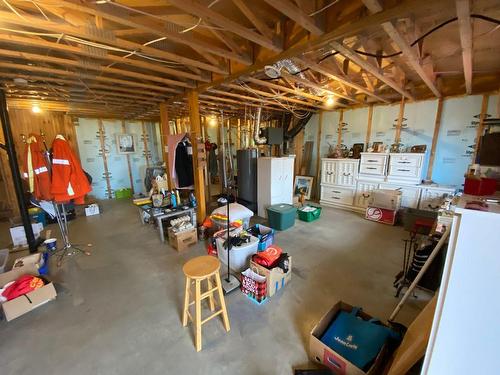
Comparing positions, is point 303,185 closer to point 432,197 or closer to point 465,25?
point 432,197

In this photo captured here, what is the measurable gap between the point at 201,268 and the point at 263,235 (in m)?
1.33

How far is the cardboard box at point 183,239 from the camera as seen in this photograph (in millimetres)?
3072

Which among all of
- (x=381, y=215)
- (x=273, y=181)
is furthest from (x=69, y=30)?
(x=381, y=215)

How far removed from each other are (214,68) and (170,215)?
7.73 feet

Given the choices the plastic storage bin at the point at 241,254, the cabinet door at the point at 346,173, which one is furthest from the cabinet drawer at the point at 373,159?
the plastic storage bin at the point at 241,254

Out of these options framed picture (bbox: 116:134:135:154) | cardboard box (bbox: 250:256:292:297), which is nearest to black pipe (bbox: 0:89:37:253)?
cardboard box (bbox: 250:256:292:297)

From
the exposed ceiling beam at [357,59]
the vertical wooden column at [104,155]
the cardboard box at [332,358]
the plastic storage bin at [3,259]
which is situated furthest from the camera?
the vertical wooden column at [104,155]

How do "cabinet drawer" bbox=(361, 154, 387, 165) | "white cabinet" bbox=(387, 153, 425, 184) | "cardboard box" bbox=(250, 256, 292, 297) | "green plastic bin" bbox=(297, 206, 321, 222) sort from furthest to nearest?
"cabinet drawer" bbox=(361, 154, 387, 165), "green plastic bin" bbox=(297, 206, 321, 222), "white cabinet" bbox=(387, 153, 425, 184), "cardboard box" bbox=(250, 256, 292, 297)

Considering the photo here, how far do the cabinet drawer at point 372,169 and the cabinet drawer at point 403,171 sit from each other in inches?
6.6

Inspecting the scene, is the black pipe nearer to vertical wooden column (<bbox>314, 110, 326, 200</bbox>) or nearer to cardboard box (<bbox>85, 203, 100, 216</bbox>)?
cardboard box (<bbox>85, 203, 100, 216</bbox>)

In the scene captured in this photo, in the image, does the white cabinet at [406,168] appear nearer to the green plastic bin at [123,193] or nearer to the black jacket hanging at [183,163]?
the black jacket hanging at [183,163]

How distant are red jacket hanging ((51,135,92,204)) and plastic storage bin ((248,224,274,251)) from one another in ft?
8.28

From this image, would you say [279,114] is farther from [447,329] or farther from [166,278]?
[447,329]

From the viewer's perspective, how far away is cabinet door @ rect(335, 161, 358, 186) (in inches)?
187
